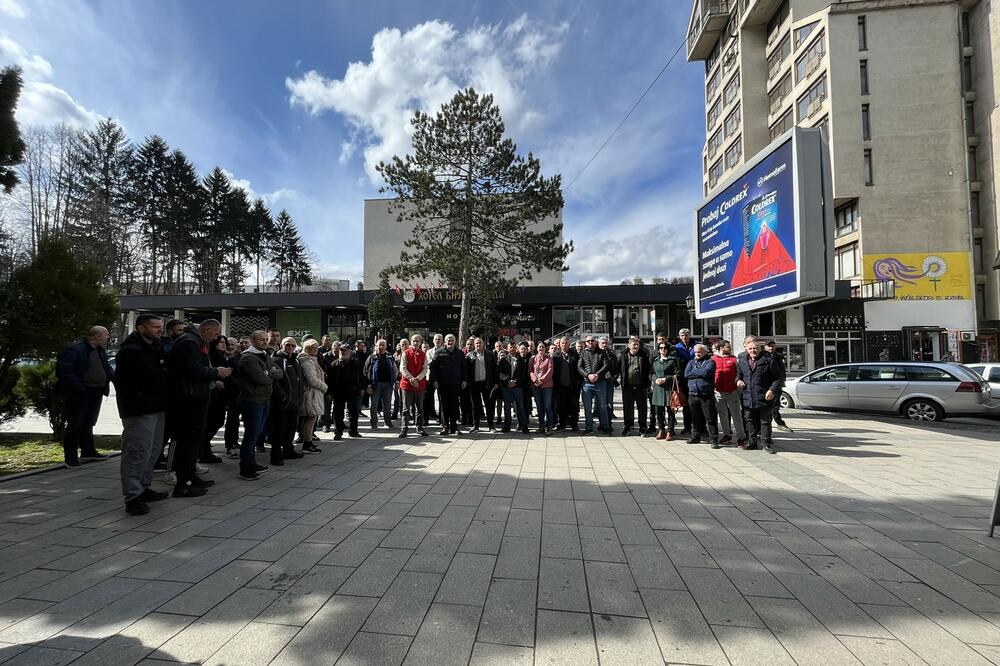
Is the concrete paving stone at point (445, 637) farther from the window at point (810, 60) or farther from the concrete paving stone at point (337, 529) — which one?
the window at point (810, 60)

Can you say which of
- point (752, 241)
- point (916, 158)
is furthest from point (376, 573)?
point (916, 158)

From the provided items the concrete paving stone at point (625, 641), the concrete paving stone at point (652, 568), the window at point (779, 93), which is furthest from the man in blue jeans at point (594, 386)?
the window at point (779, 93)

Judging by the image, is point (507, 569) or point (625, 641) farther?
point (507, 569)

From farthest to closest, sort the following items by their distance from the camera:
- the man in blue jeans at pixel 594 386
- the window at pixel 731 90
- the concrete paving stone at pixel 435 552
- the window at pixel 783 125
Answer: the window at pixel 731 90
the window at pixel 783 125
the man in blue jeans at pixel 594 386
the concrete paving stone at pixel 435 552

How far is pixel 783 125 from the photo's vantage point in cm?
3350

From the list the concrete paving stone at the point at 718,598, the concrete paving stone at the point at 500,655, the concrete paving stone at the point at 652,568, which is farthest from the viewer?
the concrete paving stone at the point at 652,568

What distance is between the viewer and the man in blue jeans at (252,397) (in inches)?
218

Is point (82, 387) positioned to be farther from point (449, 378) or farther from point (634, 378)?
point (634, 378)

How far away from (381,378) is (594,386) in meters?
4.42

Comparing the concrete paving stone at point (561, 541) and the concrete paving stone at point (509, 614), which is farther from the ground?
the concrete paving stone at point (509, 614)

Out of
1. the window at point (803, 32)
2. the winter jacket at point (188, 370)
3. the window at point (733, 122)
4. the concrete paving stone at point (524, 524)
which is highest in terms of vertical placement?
the window at point (803, 32)

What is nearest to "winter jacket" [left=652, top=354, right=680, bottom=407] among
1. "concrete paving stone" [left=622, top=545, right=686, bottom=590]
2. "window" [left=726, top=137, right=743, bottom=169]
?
"concrete paving stone" [left=622, top=545, right=686, bottom=590]

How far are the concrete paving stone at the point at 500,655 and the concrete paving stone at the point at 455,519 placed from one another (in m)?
1.57

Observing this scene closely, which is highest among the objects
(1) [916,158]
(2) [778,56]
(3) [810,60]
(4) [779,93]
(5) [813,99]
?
(2) [778,56]
